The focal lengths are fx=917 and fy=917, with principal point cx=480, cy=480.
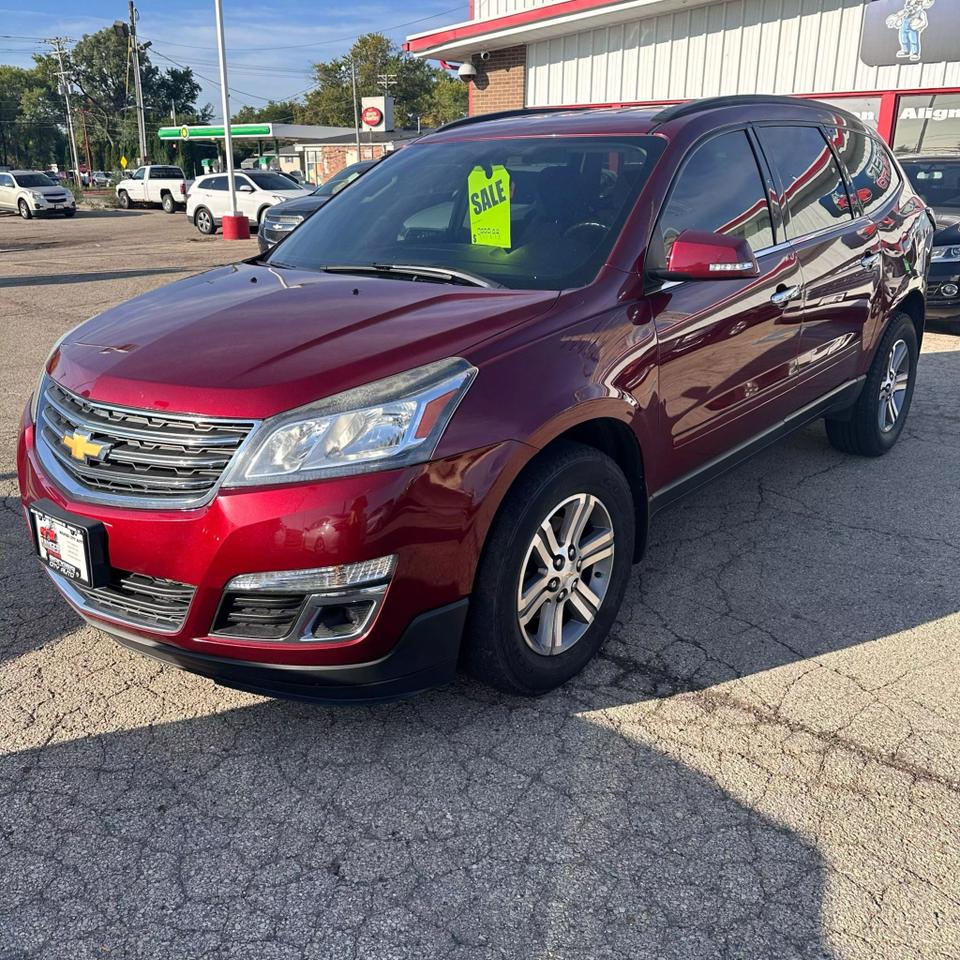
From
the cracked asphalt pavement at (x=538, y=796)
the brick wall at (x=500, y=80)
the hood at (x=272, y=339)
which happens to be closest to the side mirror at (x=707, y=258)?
the hood at (x=272, y=339)

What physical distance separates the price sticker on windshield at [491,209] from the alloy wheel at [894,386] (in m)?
2.67

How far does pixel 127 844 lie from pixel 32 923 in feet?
0.94

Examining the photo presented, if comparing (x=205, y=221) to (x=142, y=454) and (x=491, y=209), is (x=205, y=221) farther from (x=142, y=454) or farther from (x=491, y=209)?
(x=142, y=454)

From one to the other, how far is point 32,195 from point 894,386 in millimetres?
33174

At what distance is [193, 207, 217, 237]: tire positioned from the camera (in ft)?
77.8

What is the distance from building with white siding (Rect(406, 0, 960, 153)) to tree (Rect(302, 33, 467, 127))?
3268 inches

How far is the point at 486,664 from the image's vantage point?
8.81 feet

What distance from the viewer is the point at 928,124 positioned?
40.7ft

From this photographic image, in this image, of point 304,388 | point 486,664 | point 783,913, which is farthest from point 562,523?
point 783,913

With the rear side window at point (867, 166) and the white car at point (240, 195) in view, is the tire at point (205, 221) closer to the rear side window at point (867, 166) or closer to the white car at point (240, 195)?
the white car at point (240, 195)

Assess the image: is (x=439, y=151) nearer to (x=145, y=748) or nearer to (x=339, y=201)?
(x=339, y=201)

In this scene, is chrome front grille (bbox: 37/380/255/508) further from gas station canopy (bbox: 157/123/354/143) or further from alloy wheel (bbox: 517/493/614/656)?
gas station canopy (bbox: 157/123/354/143)

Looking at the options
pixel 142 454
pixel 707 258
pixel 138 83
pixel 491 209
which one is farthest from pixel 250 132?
pixel 142 454

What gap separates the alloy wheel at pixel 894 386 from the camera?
512 cm
